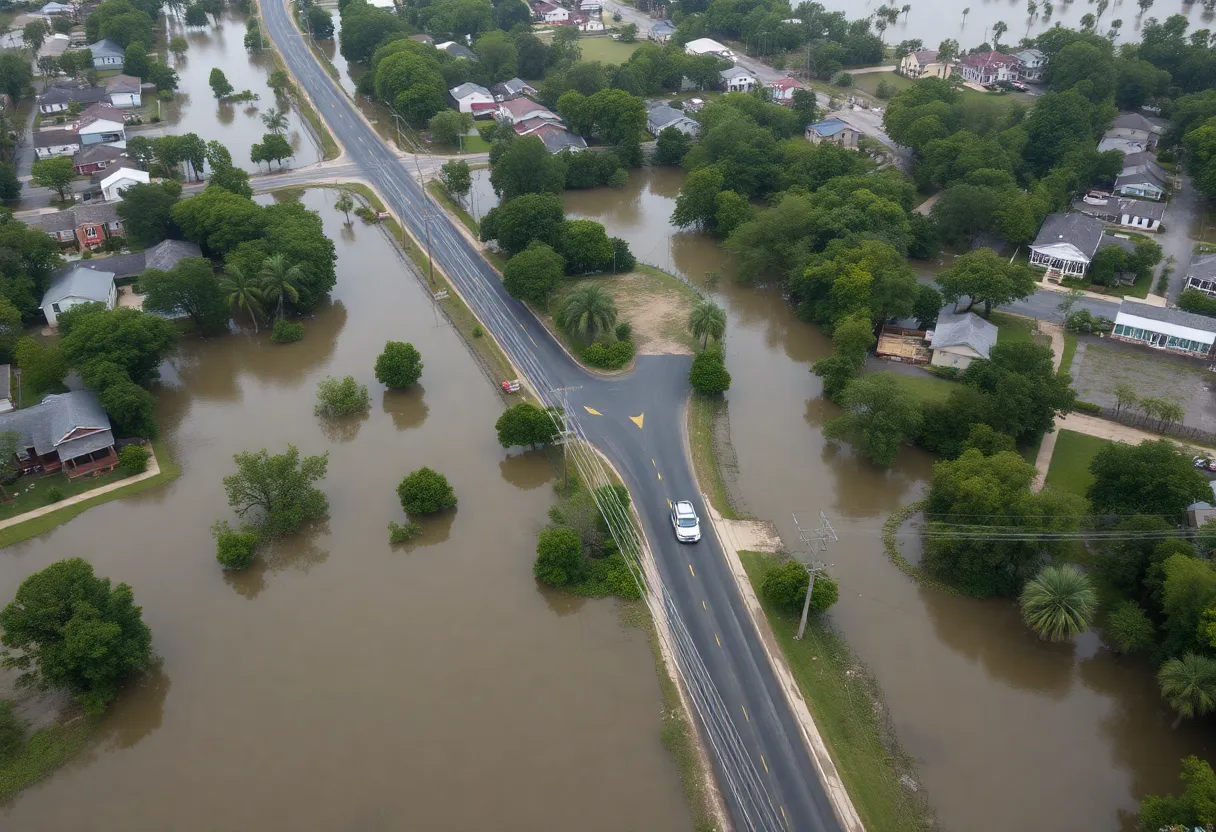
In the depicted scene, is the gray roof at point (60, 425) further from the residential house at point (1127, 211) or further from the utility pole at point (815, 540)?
the residential house at point (1127, 211)

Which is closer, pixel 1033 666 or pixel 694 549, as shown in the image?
pixel 1033 666

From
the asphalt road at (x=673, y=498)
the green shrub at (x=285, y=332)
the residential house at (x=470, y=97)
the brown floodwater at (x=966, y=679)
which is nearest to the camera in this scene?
the asphalt road at (x=673, y=498)

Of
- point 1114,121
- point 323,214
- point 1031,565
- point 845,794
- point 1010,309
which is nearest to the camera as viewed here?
point 845,794

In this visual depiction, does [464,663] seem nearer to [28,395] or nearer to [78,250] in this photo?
[28,395]

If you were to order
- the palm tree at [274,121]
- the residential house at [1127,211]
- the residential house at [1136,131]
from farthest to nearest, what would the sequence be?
the palm tree at [274,121] → the residential house at [1136,131] → the residential house at [1127,211]

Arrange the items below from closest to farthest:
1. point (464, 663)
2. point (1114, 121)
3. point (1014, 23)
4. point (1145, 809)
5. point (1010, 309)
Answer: point (1145, 809) → point (464, 663) → point (1010, 309) → point (1114, 121) → point (1014, 23)

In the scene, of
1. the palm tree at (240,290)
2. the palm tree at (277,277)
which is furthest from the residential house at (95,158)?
the palm tree at (277,277)

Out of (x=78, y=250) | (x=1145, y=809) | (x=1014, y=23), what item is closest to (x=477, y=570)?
(x=1145, y=809)

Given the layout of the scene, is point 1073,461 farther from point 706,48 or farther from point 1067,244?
point 706,48
